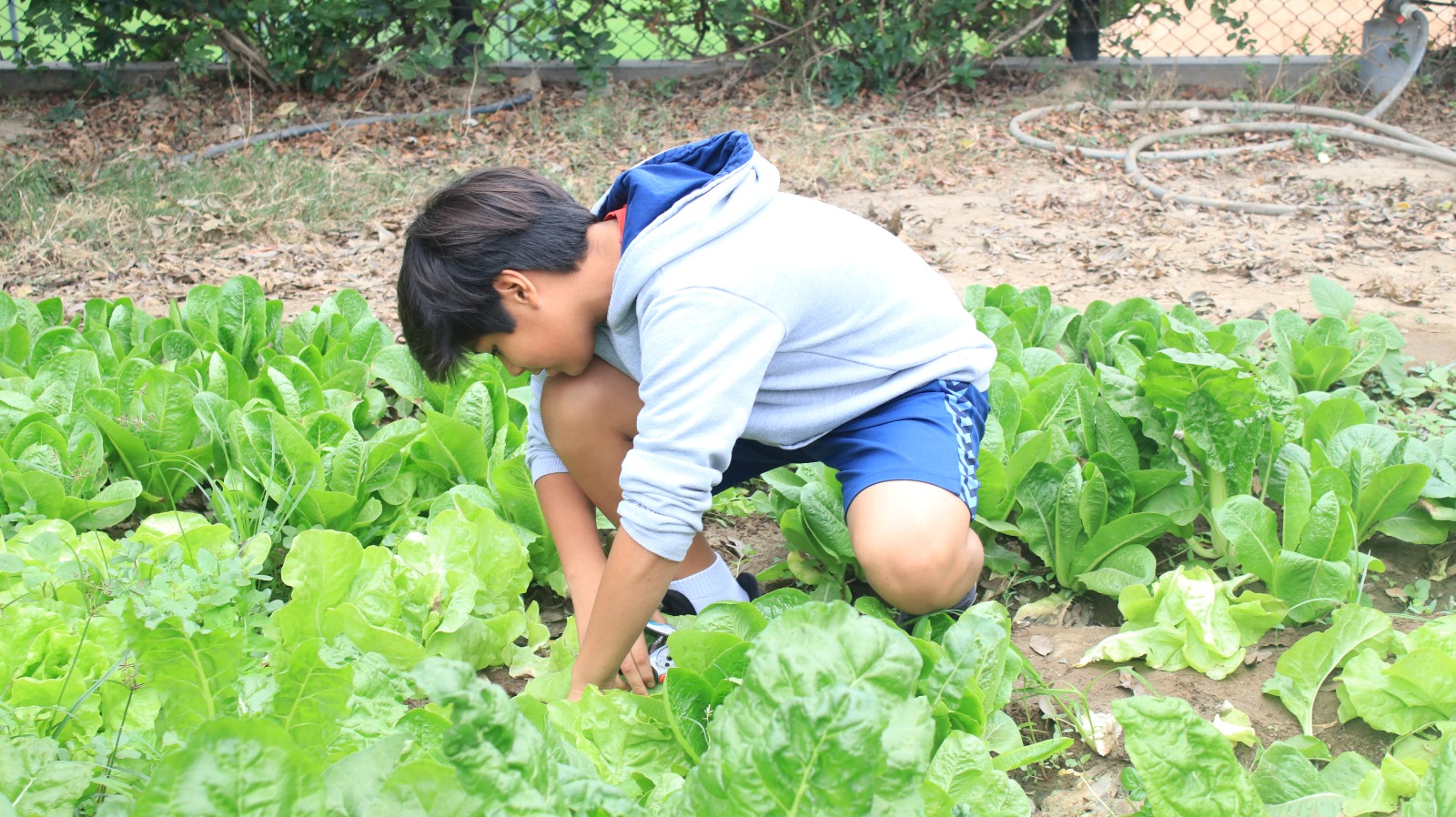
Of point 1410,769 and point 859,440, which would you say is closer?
point 1410,769

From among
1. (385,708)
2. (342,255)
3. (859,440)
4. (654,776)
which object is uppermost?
(859,440)

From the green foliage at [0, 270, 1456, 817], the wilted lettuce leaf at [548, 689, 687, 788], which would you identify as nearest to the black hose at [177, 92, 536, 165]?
the green foliage at [0, 270, 1456, 817]

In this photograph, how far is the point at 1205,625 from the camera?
1936mm

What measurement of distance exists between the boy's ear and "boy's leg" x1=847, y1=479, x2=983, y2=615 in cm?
62

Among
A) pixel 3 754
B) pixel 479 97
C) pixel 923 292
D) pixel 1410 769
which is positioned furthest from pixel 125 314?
pixel 479 97

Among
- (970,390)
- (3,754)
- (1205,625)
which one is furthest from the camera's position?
(970,390)

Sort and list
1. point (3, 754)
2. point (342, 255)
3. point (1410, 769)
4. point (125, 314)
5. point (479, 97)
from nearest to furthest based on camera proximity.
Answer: point (3, 754) → point (1410, 769) → point (125, 314) → point (342, 255) → point (479, 97)

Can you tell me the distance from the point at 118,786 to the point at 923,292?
1.41 m

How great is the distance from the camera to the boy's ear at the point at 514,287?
69.5 inches

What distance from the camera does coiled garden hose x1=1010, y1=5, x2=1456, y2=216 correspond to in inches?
191

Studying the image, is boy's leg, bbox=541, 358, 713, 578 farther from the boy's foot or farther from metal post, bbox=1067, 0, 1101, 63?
metal post, bbox=1067, 0, 1101, 63

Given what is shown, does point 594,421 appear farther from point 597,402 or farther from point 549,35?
point 549,35

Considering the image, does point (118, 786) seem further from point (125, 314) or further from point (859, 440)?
point (125, 314)

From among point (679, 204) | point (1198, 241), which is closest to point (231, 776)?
point (679, 204)
